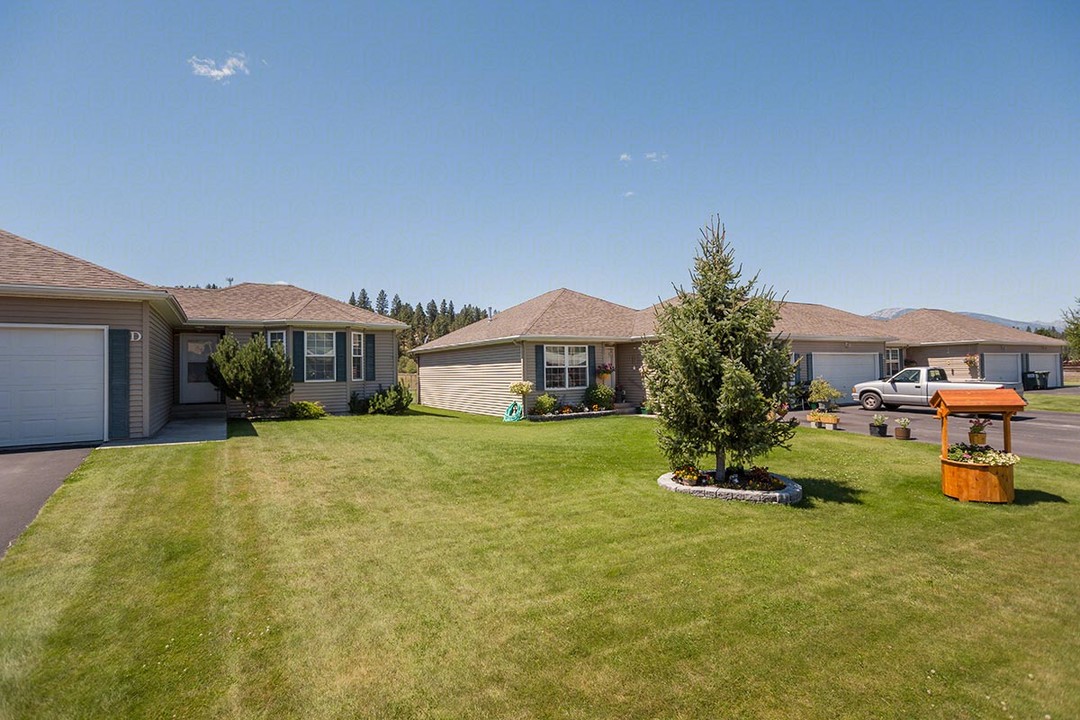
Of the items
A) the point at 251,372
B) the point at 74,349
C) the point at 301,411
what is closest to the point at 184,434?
the point at 74,349

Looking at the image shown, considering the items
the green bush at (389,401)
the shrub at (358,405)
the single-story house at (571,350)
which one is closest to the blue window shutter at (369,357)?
the green bush at (389,401)

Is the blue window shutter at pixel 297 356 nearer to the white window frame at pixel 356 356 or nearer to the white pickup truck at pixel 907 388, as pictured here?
the white window frame at pixel 356 356

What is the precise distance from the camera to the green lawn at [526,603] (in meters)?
2.78

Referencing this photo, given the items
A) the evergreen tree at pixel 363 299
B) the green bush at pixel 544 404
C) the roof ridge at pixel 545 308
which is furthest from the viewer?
the evergreen tree at pixel 363 299

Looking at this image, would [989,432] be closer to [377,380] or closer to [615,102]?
[615,102]

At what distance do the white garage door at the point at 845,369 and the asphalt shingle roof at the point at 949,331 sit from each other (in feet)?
12.8

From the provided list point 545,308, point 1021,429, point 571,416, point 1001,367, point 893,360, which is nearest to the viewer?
point 1021,429

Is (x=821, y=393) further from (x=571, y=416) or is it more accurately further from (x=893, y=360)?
(x=893, y=360)

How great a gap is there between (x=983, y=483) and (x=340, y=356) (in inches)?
667

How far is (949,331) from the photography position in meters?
26.5

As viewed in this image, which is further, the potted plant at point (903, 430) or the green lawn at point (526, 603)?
the potted plant at point (903, 430)

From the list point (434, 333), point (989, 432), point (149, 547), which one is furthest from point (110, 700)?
point (434, 333)

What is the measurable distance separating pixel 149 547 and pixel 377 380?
13.2 m

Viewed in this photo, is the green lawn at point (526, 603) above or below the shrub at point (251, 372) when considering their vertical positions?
below
